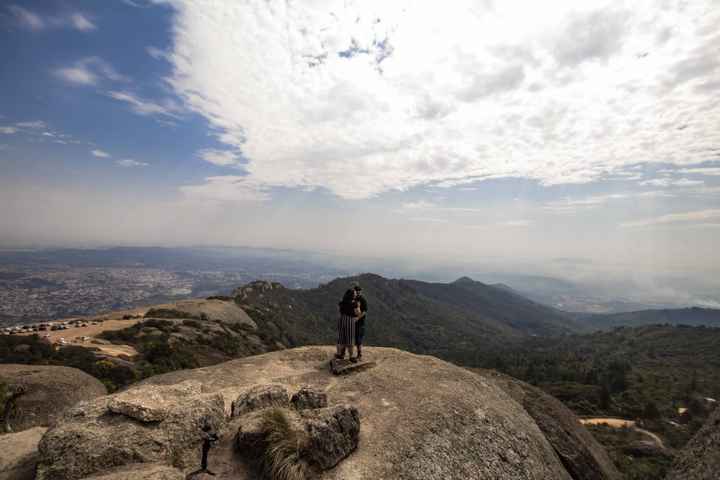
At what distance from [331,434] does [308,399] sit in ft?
9.03

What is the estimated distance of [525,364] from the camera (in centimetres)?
13338

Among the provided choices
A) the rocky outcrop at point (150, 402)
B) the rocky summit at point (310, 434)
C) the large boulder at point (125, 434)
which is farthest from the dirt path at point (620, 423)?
the rocky outcrop at point (150, 402)

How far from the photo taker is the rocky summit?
8258mm

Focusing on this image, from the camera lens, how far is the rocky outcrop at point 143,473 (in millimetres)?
6820

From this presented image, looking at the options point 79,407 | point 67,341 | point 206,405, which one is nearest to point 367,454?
point 206,405

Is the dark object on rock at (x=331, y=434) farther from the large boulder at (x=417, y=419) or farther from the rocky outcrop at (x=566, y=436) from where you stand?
the rocky outcrop at (x=566, y=436)

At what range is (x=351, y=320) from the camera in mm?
16391

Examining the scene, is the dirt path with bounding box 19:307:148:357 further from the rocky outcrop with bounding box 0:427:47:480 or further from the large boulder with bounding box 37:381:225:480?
the large boulder with bounding box 37:381:225:480

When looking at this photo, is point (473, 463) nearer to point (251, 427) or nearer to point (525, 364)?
point (251, 427)

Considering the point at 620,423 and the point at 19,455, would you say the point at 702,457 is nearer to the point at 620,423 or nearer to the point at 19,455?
the point at 19,455

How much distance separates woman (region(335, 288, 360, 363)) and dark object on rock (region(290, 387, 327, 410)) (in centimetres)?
464

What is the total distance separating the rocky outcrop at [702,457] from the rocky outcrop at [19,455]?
15.5 meters

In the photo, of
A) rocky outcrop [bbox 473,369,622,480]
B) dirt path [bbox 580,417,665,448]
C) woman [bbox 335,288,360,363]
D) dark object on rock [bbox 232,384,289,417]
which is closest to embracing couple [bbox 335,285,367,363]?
woman [bbox 335,288,360,363]

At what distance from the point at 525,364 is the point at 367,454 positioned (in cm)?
14875
